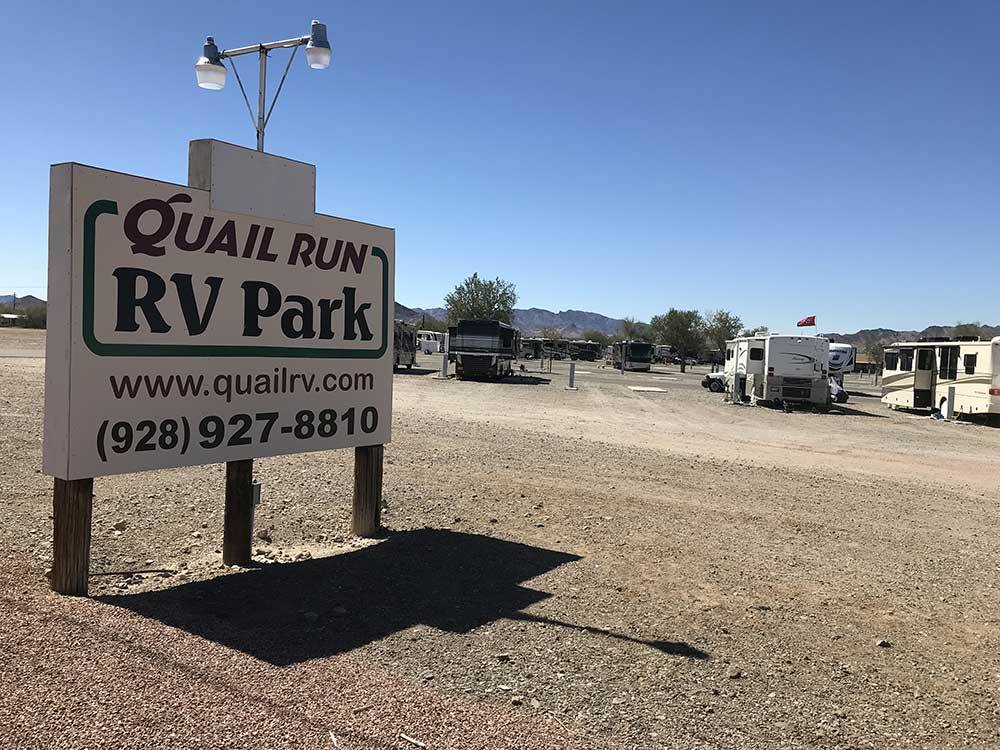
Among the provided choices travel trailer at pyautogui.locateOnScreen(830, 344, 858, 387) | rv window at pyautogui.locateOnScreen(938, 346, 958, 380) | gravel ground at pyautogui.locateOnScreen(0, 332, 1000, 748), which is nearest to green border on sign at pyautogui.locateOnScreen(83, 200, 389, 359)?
gravel ground at pyautogui.locateOnScreen(0, 332, 1000, 748)

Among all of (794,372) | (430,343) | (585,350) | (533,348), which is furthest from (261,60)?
(585,350)

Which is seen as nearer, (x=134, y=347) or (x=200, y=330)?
(x=134, y=347)

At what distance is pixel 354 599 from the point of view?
203 inches

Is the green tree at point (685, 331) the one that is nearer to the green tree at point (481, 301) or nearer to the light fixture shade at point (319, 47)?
the green tree at point (481, 301)

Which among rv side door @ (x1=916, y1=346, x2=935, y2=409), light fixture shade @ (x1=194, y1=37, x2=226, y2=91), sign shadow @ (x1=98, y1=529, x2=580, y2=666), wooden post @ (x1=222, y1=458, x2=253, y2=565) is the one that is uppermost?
light fixture shade @ (x1=194, y1=37, x2=226, y2=91)

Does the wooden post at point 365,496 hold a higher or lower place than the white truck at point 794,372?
lower

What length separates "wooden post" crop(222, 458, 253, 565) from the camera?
19.4 feet

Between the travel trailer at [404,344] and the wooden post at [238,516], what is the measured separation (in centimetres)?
3269

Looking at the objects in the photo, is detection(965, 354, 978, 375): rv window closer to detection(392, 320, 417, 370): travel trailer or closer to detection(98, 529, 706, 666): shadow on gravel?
detection(98, 529, 706, 666): shadow on gravel

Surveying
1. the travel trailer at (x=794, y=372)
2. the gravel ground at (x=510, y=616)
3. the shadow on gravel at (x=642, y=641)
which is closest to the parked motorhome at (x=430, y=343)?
the travel trailer at (x=794, y=372)

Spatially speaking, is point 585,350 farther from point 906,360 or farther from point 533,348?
point 906,360

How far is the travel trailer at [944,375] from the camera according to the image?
73.1ft

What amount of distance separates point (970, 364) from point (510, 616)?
23.3 metres

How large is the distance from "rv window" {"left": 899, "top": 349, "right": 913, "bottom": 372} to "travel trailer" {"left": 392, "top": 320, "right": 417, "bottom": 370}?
866 inches
